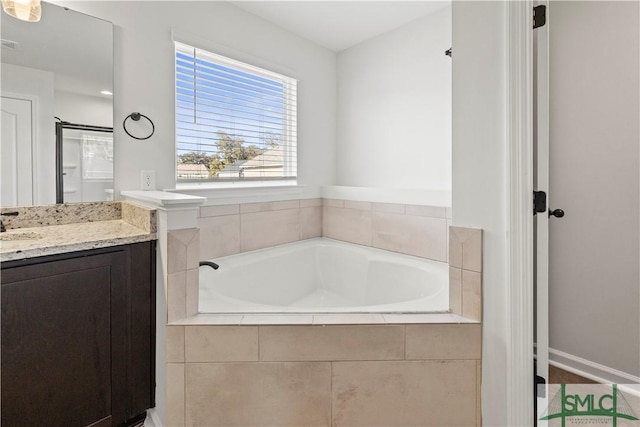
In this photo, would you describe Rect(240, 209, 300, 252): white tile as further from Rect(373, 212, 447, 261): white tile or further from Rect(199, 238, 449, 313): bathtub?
Rect(373, 212, 447, 261): white tile

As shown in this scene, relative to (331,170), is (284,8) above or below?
above

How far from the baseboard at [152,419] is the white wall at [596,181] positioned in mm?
2279

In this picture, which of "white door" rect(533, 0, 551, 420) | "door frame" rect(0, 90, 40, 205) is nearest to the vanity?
"door frame" rect(0, 90, 40, 205)

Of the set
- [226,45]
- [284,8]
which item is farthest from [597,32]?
[226,45]

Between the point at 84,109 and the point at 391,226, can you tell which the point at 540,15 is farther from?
the point at 84,109

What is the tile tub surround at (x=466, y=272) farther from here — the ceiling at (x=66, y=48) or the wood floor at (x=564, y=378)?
the ceiling at (x=66, y=48)

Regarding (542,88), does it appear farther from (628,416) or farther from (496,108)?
(628,416)

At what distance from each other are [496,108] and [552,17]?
4.39ft

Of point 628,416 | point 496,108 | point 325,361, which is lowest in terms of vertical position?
point 628,416

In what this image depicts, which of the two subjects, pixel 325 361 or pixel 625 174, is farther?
pixel 625 174

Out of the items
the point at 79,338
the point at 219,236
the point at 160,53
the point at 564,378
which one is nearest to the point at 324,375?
the point at 79,338

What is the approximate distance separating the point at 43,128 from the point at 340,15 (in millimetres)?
2028

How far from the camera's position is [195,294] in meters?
1.46

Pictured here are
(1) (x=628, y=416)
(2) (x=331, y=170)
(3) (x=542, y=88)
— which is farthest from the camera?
(2) (x=331, y=170)
